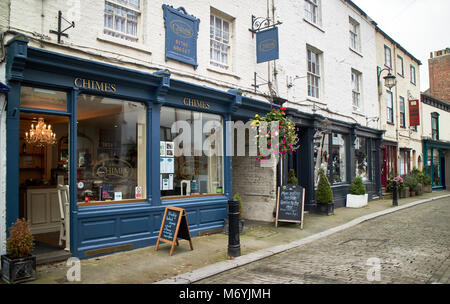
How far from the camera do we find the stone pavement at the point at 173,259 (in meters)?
5.66

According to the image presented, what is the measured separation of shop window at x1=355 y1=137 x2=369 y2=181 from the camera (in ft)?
57.3

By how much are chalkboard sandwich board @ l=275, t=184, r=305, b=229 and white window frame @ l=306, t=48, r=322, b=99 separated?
508cm

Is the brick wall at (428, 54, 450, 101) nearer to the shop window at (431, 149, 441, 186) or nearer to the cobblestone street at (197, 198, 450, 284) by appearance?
the shop window at (431, 149, 441, 186)

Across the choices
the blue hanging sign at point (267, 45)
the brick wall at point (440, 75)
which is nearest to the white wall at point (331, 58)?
the blue hanging sign at point (267, 45)

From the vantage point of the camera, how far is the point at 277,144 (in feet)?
31.8

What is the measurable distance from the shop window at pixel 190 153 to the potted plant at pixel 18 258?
3.45m

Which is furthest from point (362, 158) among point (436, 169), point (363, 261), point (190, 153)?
point (436, 169)

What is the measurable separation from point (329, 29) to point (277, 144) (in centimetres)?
827

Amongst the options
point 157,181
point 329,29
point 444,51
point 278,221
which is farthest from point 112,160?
point 444,51

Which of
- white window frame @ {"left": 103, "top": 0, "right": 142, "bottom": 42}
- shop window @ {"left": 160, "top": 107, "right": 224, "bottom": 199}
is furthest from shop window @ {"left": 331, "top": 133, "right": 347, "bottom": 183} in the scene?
white window frame @ {"left": 103, "top": 0, "right": 142, "bottom": 42}

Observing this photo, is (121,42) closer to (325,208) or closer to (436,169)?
(325,208)

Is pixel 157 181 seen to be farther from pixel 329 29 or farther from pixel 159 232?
pixel 329 29

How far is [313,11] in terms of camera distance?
1469 cm
